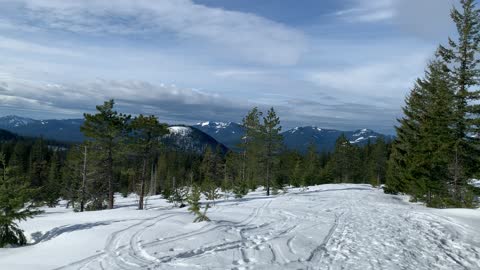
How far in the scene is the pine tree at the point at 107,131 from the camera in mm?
30016

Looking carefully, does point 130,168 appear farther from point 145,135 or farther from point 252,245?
point 252,245

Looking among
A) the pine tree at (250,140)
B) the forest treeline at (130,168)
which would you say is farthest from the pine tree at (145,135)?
the pine tree at (250,140)

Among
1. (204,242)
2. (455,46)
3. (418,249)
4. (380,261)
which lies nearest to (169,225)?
(204,242)

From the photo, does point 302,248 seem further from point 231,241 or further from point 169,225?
point 169,225

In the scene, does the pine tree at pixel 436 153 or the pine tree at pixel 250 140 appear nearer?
the pine tree at pixel 436 153

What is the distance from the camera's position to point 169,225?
41.3 ft

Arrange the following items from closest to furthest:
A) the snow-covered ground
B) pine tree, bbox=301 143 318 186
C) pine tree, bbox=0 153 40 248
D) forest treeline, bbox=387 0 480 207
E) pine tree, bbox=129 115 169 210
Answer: the snow-covered ground, pine tree, bbox=0 153 40 248, forest treeline, bbox=387 0 480 207, pine tree, bbox=129 115 169 210, pine tree, bbox=301 143 318 186

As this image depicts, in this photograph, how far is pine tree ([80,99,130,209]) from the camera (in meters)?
30.0

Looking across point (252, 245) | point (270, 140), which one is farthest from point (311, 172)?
point (252, 245)

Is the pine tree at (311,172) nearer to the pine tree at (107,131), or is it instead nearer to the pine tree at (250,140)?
the pine tree at (250,140)

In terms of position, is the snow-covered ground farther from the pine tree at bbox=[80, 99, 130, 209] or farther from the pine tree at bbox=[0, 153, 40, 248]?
the pine tree at bbox=[80, 99, 130, 209]

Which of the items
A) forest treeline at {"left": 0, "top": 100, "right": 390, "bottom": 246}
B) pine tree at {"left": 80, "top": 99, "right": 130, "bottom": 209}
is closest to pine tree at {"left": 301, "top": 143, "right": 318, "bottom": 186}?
forest treeline at {"left": 0, "top": 100, "right": 390, "bottom": 246}

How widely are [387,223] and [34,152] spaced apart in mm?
90803

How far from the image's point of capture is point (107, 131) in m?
30.5
